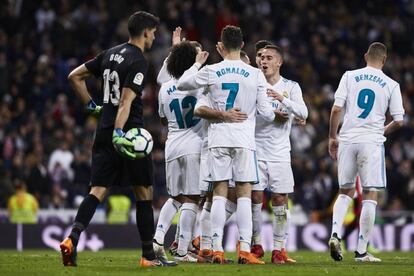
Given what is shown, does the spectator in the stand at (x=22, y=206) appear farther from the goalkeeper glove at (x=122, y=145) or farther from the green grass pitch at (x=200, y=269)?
the goalkeeper glove at (x=122, y=145)

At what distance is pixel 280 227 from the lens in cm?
1330

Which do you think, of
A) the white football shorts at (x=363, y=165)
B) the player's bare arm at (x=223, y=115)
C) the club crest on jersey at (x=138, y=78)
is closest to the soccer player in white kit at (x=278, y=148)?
the white football shorts at (x=363, y=165)

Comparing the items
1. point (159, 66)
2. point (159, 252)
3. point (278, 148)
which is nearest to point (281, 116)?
point (278, 148)

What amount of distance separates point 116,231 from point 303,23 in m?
11.1

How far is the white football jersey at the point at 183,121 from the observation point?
13.0 m

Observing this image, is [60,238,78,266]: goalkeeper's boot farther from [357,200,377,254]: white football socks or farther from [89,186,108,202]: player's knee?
[357,200,377,254]: white football socks

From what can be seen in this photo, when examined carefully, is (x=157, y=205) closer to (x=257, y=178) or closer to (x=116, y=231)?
(x=116, y=231)

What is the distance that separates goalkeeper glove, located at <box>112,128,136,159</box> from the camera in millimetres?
11172

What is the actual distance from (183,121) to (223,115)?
42.5 inches

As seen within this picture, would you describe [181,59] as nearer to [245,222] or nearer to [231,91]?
[231,91]

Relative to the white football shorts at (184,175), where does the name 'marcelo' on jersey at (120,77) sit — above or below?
above

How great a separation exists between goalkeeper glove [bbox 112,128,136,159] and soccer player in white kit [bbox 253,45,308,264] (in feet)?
8.38

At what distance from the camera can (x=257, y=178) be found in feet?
40.1

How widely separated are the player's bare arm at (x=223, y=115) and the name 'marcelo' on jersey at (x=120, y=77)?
82cm
